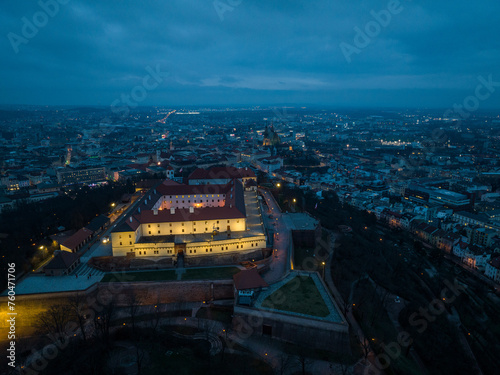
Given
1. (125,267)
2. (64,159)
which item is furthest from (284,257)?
(64,159)

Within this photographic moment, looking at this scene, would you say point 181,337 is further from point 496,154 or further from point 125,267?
point 496,154

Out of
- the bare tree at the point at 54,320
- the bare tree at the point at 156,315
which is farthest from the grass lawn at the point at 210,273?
the bare tree at the point at 54,320

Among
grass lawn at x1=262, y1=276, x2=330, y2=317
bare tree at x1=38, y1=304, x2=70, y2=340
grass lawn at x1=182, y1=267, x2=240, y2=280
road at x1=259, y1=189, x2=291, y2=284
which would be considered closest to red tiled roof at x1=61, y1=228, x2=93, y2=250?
bare tree at x1=38, y1=304, x2=70, y2=340

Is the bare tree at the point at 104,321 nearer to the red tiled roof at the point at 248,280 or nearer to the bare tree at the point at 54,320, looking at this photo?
the bare tree at the point at 54,320

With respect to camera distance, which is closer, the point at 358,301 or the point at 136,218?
the point at 358,301

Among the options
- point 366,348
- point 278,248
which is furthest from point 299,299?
point 278,248

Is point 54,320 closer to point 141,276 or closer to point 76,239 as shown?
point 141,276
